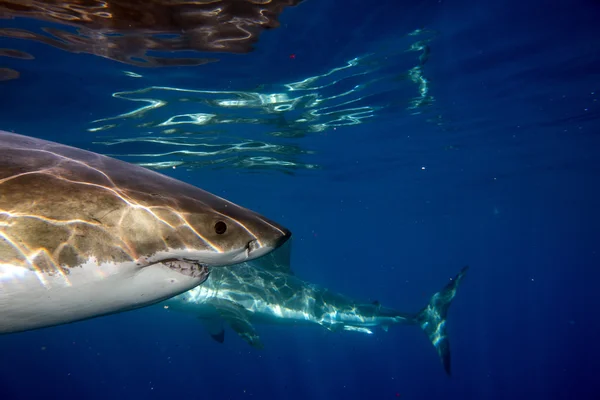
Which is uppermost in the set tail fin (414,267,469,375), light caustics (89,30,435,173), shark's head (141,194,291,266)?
shark's head (141,194,291,266)

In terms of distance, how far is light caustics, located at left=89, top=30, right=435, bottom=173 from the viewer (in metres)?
11.8

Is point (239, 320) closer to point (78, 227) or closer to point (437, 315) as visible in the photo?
point (437, 315)

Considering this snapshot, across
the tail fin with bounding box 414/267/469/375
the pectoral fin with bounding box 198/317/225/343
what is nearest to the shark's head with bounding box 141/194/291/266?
the pectoral fin with bounding box 198/317/225/343

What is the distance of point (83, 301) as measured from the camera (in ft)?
6.72

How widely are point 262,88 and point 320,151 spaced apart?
951 cm

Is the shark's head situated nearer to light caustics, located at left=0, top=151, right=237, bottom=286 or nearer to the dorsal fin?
light caustics, located at left=0, top=151, right=237, bottom=286

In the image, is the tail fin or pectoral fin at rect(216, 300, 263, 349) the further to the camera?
the tail fin

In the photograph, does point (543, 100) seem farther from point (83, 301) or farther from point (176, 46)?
point (83, 301)

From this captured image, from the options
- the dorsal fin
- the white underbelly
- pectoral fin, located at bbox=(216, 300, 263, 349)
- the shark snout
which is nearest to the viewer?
the white underbelly

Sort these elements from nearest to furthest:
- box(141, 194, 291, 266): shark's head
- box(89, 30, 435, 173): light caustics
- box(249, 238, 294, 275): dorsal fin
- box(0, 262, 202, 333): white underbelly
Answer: box(0, 262, 202, 333): white underbelly, box(141, 194, 291, 266): shark's head, box(89, 30, 435, 173): light caustics, box(249, 238, 294, 275): dorsal fin

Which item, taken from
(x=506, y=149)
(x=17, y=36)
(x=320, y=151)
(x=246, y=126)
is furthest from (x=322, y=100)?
(x=506, y=149)

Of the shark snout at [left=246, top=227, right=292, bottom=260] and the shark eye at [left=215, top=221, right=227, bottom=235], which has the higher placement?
the shark eye at [left=215, top=221, right=227, bottom=235]

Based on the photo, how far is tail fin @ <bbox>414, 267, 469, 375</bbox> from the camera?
13.2 metres

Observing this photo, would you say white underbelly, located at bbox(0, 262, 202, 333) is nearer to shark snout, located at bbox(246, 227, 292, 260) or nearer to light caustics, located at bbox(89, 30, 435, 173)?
shark snout, located at bbox(246, 227, 292, 260)
